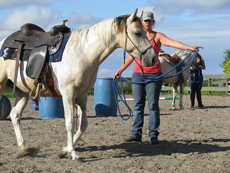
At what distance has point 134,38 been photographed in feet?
12.6

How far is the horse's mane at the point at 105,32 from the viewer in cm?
386

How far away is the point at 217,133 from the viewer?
5.98m

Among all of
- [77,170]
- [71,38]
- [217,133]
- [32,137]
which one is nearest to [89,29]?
[71,38]

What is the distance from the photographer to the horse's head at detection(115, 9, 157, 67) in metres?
3.83

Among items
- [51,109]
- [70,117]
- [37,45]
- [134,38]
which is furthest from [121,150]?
[51,109]

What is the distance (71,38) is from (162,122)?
4.14m

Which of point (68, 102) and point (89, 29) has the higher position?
point (89, 29)

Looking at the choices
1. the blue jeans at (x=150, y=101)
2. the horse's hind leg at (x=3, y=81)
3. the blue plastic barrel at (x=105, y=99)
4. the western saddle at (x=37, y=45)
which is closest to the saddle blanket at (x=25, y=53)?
the western saddle at (x=37, y=45)

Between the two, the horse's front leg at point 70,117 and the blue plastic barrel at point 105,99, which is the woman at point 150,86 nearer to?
the horse's front leg at point 70,117

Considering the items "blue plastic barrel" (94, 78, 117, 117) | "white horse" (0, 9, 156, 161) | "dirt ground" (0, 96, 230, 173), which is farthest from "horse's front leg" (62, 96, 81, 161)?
"blue plastic barrel" (94, 78, 117, 117)

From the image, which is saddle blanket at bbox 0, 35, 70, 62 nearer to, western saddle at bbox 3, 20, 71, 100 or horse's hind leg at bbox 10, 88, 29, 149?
western saddle at bbox 3, 20, 71, 100

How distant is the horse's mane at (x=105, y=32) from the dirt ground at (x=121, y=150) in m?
1.59

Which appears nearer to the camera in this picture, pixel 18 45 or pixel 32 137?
pixel 18 45

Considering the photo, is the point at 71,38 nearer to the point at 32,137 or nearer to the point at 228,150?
the point at 32,137
